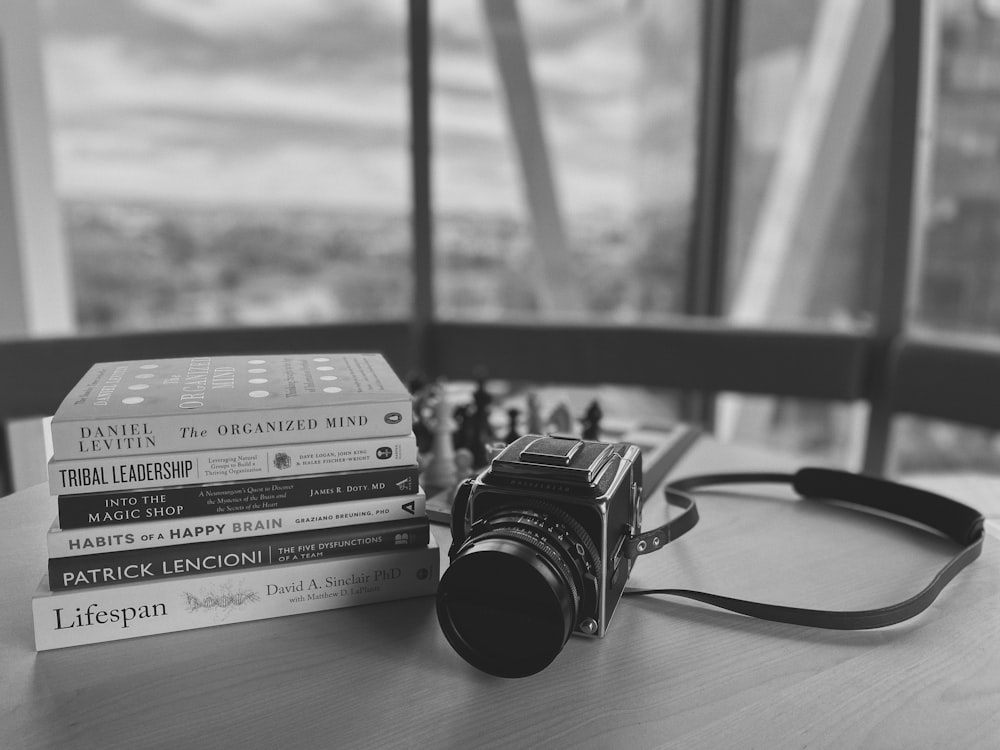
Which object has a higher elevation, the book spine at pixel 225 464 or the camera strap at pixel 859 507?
the book spine at pixel 225 464

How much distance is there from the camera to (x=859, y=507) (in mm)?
1175

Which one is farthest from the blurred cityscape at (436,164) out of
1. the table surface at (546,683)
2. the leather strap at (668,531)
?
the table surface at (546,683)

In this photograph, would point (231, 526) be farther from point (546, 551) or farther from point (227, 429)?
point (546, 551)

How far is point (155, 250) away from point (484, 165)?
4.64 feet

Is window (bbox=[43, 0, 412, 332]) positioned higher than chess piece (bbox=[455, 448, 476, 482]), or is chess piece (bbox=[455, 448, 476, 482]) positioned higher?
window (bbox=[43, 0, 412, 332])

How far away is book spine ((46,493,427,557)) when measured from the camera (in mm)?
696

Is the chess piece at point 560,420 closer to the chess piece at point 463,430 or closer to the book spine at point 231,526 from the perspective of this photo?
the chess piece at point 463,430

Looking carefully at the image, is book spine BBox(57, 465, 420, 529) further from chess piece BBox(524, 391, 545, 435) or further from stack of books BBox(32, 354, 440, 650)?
chess piece BBox(524, 391, 545, 435)

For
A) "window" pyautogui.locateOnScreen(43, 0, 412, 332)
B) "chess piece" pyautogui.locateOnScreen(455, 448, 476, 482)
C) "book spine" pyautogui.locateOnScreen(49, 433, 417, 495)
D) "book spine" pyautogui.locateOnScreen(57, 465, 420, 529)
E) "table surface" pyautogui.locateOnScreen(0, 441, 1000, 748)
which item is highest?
"window" pyautogui.locateOnScreen(43, 0, 412, 332)

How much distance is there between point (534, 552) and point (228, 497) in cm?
32

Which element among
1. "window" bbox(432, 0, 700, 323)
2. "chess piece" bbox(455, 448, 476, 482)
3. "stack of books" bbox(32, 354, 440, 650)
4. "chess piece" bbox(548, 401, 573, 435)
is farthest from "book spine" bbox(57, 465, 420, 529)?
"window" bbox(432, 0, 700, 323)

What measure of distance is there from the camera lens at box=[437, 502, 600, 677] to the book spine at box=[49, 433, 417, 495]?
0.15m

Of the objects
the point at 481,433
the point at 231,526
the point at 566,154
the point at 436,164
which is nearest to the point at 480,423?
the point at 481,433

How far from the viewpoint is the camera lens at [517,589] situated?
63 cm
